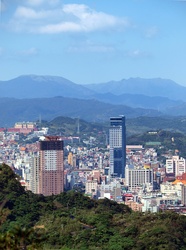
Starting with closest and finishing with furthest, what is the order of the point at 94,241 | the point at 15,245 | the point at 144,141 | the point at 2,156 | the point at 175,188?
the point at 15,245
the point at 94,241
the point at 175,188
the point at 2,156
the point at 144,141

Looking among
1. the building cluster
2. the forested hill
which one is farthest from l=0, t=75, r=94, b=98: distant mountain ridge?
the forested hill

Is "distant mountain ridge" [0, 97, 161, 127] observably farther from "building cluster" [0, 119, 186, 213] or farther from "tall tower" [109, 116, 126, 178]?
"building cluster" [0, 119, 186, 213]

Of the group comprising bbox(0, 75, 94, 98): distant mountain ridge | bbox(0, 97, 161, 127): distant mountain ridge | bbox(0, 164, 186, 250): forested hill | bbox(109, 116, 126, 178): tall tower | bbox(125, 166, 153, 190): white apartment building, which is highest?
bbox(0, 75, 94, 98): distant mountain ridge

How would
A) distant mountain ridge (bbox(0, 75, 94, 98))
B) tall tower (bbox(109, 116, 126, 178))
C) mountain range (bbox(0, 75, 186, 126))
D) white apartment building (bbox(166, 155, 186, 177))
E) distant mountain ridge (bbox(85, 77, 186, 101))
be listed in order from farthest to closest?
distant mountain ridge (bbox(85, 77, 186, 101)), distant mountain ridge (bbox(0, 75, 94, 98)), mountain range (bbox(0, 75, 186, 126)), tall tower (bbox(109, 116, 126, 178)), white apartment building (bbox(166, 155, 186, 177))

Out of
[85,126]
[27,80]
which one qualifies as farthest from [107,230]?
[27,80]

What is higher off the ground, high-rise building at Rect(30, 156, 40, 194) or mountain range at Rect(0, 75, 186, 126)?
mountain range at Rect(0, 75, 186, 126)

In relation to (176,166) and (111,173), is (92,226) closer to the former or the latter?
(176,166)

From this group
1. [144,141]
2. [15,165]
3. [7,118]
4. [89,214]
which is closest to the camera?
[89,214]

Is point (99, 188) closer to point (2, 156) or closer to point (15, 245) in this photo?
point (2, 156)
